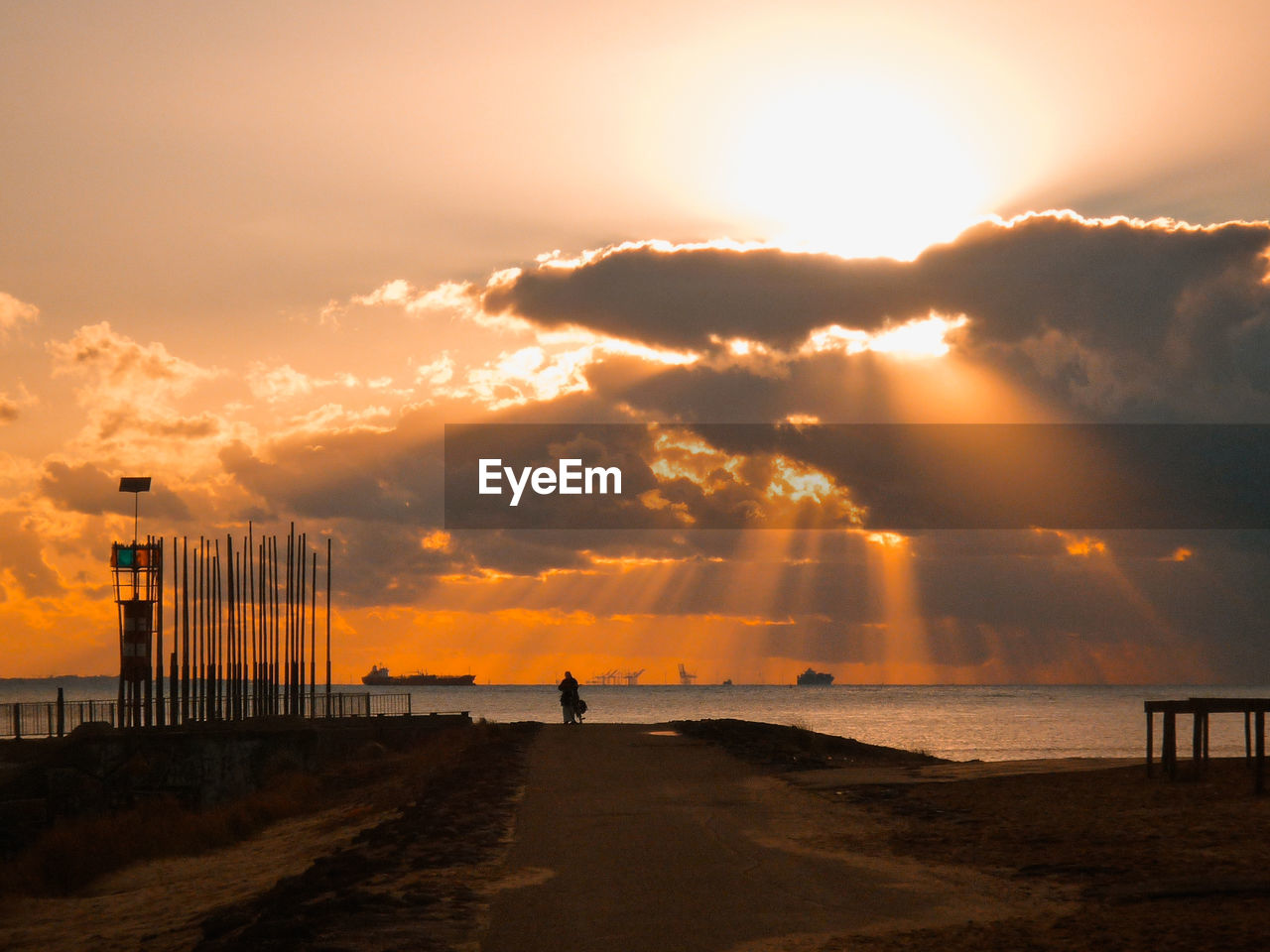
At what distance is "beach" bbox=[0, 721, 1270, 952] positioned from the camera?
9.80 metres

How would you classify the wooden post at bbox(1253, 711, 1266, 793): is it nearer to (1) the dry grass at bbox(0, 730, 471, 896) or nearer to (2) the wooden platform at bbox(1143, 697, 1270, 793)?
(2) the wooden platform at bbox(1143, 697, 1270, 793)

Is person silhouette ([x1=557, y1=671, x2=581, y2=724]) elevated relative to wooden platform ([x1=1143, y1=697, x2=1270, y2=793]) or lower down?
lower down

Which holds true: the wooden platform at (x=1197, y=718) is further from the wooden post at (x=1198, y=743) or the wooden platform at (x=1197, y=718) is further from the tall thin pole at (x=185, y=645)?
the tall thin pole at (x=185, y=645)

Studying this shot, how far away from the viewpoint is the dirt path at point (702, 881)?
32.7 feet

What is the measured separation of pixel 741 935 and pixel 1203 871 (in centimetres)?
429

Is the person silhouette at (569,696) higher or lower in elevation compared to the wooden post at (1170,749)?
lower

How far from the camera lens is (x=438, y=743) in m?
38.1

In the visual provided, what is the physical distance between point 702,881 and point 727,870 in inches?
26.8

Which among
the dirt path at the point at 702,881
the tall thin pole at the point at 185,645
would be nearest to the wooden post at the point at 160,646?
the tall thin pole at the point at 185,645

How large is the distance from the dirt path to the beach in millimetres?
41

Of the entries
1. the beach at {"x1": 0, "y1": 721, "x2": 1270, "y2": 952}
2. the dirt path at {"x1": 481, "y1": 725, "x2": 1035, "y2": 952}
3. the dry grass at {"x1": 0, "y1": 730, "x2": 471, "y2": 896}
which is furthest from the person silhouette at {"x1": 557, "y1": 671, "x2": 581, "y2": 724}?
the dirt path at {"x1": 481, "y1": 725, "x2": 1035, "y2": 952}

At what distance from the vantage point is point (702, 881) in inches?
479

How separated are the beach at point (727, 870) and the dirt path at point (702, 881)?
0.04 metres

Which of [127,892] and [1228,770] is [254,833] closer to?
[127,892]
